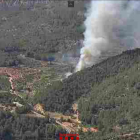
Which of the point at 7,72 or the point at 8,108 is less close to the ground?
the point at 7,72

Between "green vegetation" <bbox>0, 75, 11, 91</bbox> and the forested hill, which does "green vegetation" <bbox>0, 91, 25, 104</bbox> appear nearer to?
the forested hill

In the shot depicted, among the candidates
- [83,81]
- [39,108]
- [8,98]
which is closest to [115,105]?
[39,108]

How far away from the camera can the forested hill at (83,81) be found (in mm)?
92625

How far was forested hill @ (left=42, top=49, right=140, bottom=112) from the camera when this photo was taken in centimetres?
9262

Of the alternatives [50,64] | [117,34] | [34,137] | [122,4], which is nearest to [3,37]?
[50,64]

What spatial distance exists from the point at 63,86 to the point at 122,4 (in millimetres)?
22195

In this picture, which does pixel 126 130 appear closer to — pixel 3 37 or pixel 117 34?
pixel 117 34

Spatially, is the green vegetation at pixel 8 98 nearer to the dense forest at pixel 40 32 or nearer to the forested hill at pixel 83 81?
the forested hill at pixel 83 81

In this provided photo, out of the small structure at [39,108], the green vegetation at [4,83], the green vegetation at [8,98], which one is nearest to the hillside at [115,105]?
the small structure at [39,108]

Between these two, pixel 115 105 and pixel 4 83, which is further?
pixel 4 83

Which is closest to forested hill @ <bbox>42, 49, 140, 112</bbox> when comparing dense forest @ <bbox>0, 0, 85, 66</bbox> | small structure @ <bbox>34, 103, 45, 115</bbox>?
small structure @ <bbox>34, 103, 45, 115</bbox>

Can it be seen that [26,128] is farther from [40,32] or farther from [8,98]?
[40,32]

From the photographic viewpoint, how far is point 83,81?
10381 centimetres

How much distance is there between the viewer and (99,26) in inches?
4483
